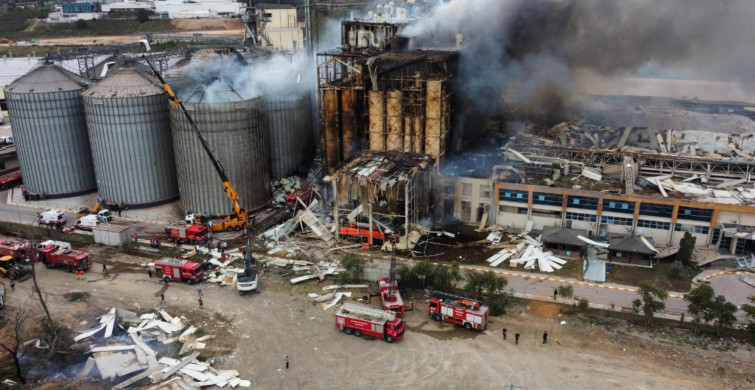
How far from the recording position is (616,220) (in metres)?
40.8

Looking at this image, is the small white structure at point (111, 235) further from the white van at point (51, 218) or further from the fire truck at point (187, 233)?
the white van at point (51, 218)

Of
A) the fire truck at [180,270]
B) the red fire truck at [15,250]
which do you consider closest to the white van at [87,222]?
the red fire truck at [15,250]

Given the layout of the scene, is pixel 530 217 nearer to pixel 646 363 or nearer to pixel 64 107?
pixel 646 363

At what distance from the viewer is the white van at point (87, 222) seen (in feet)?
147

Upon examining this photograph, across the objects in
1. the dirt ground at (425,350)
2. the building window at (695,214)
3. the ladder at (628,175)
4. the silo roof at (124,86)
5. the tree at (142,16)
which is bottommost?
the dirt ground at (425,350)

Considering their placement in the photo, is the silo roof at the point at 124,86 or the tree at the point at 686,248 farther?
the silo roof at the point at 124,86

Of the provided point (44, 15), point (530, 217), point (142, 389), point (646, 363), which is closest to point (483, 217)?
point (530, 217)

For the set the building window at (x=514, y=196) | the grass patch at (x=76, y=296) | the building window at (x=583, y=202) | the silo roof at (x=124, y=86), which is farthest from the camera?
the silo roof at (x=124, y=86)

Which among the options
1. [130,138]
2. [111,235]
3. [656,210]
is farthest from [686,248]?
[130,138]

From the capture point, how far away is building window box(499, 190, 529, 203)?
4238cm

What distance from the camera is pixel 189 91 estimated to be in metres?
45.0

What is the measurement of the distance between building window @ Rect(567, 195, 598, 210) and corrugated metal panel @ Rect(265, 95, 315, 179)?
2604 cm

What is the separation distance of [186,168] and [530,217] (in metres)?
26.5

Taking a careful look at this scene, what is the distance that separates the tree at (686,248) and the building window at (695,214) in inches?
86.1
